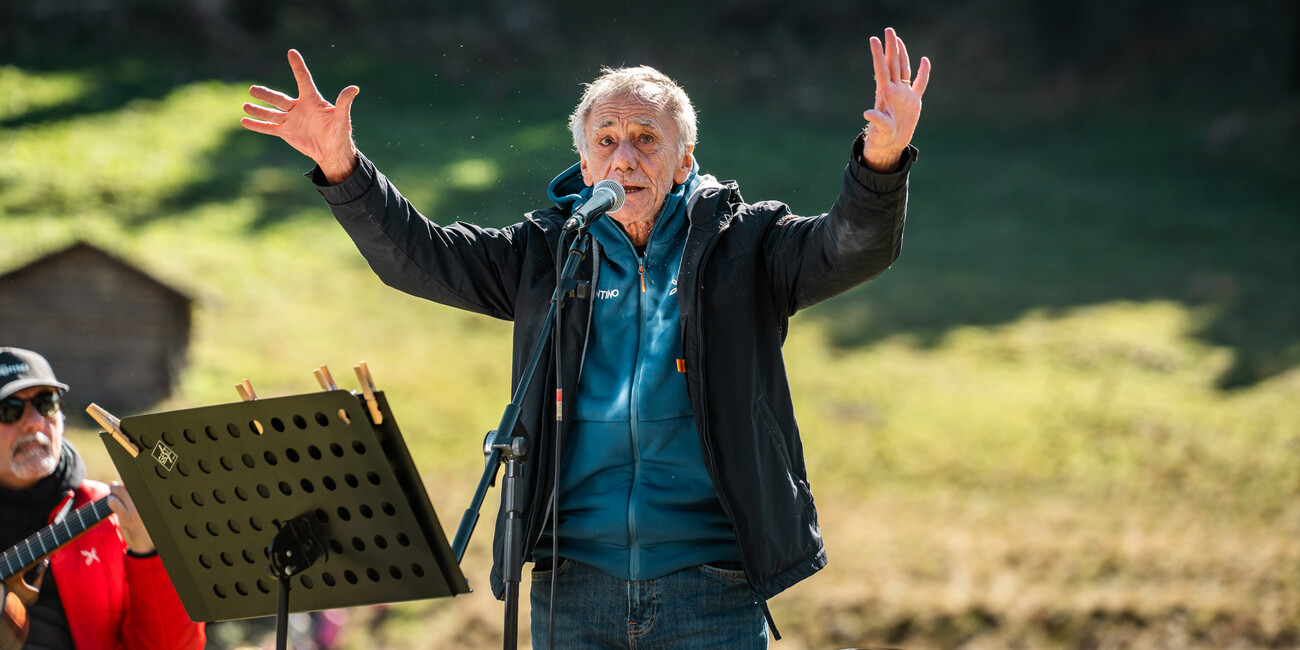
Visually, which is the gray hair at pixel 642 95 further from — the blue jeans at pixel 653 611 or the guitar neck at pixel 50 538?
the guitar neck at pixel 50 538

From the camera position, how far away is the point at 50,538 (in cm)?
311

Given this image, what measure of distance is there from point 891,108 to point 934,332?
28.5 feet

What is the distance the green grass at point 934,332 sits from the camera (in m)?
6.79

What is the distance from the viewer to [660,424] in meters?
2.36

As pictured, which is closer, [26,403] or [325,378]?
[325,378]

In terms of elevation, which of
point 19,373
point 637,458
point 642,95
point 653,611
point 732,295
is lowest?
point 653,611

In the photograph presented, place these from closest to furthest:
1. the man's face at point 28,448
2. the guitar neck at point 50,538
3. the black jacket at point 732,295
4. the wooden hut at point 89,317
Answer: the black jacket at point 732,295, the guitar neck at point 50,538, the man's face at point 28,448, the wooden hut at point 89,317

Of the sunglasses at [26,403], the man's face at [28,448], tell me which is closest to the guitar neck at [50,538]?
the man's face at [28,448]

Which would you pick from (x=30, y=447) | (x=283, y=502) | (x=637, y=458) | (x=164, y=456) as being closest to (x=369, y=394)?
(x=283, y=502)

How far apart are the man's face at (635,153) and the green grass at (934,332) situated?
0.43 m

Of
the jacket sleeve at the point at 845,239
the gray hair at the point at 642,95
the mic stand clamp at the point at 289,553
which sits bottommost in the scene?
the mic stand clamp at the point at 289,553

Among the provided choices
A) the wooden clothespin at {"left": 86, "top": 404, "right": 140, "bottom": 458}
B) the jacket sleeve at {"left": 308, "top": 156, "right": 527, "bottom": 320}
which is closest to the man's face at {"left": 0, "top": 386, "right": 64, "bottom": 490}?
the wooden clothespin at {"left": 86, "top": 404, "right": 140, "bottom": 458}

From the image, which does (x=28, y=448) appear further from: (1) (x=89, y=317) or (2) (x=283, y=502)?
(1) (x=89, y=317)

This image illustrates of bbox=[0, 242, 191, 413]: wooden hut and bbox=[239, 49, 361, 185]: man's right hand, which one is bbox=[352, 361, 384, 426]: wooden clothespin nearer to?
bbox=[239, 49, 361, 185]: man's right hand
